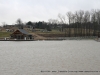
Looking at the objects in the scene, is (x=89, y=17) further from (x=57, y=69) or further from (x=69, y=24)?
(x=57, y=69)

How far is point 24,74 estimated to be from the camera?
17.3 meters

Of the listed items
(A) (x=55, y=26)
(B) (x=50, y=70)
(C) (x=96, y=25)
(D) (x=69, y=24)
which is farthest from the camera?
(A) (x=55, y=26)

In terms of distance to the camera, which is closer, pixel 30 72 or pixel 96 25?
pixel 30 72

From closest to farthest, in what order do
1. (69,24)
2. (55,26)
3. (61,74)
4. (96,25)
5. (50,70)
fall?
(61,74) → (50,70) → (96,25) → (69,24) → (55,26)

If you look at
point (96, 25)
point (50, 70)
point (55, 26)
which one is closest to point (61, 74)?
point (50, 70)

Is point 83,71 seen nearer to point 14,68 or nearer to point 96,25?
point 14,68

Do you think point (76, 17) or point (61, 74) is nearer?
point (61, 74)

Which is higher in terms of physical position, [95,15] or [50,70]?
[95,15]

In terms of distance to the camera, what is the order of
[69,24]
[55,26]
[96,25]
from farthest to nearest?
[55,26], [69,24], [96,25]

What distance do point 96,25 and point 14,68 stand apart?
3181 inches

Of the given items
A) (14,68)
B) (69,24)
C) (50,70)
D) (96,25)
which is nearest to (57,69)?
(50,70)

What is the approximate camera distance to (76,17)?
10119 centimetres

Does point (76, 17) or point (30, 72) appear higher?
point (76, 17)

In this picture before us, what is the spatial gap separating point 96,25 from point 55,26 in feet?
149
